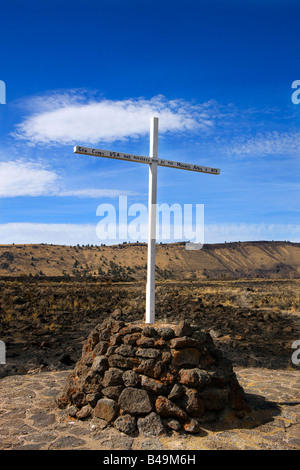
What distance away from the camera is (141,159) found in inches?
249

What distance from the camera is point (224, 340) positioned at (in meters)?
11.9

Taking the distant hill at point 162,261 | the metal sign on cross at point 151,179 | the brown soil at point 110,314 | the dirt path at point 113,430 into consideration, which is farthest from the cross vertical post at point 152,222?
the distant hill at point 162,261

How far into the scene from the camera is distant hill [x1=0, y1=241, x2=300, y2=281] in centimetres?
5828

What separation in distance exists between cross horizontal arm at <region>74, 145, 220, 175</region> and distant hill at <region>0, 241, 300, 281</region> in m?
44.7

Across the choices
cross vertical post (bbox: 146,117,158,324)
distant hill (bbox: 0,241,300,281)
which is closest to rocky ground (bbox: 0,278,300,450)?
cross vertical post (bbox: 146,117,158,324)

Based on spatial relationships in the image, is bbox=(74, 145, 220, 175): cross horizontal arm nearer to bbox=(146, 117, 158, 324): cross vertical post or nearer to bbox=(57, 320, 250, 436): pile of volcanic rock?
bbox=(146, 117, 158, 324): cross vertical post

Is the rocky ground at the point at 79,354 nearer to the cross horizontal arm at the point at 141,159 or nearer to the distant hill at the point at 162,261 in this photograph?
the cross horizontal arm at the point at 141,159

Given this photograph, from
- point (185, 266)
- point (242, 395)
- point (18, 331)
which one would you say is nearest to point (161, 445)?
point (242, 395)

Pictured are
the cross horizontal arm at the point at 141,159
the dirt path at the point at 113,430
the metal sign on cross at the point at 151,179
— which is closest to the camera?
the dirt path at the point at 113,430

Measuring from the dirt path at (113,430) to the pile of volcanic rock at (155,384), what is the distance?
7.2 inches

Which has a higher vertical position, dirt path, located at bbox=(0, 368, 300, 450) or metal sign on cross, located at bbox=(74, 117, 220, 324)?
metal sign on cross, located at bbox=(74, 117, 220, 324)

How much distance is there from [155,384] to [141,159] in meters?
3.43

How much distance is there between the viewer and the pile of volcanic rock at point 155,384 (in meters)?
5.18
